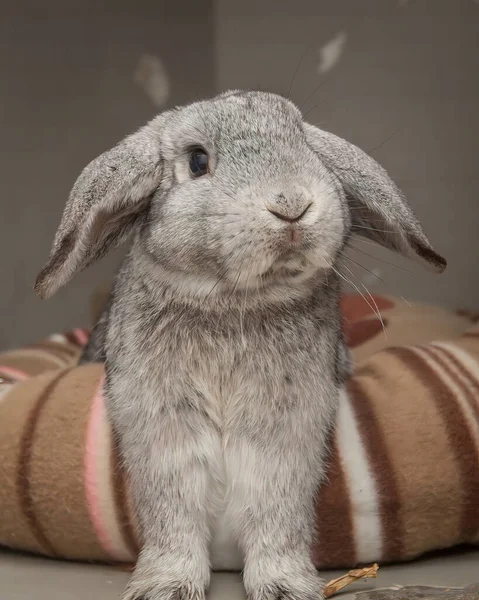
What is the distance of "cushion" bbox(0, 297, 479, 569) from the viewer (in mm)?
1079

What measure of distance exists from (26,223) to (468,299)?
110 centimetres

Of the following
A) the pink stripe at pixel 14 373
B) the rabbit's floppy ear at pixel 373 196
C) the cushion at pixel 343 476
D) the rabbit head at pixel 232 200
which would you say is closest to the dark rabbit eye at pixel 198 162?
the rabbit head at pixel 232 200

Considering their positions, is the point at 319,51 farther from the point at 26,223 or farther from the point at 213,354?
the point at 213,354

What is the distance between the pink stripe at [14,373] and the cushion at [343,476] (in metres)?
0.26

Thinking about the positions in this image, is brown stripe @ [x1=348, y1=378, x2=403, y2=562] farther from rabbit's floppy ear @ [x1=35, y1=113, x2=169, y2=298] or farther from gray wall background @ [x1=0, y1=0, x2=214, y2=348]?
gray wall background @ [x1=0, y1=0, x2=214, y2=348]

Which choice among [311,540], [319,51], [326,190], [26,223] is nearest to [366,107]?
[319,51]

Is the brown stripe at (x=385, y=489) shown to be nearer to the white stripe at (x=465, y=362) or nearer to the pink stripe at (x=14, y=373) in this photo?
the white stripe at (x=465, y=362)

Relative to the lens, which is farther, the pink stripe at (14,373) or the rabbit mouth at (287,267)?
the pink stripe at (14,373)

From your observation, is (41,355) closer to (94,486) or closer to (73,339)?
(73,339)

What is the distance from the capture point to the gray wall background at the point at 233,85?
5.74 ft

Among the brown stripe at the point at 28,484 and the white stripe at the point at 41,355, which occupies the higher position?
the white stripe at the point at 41,355

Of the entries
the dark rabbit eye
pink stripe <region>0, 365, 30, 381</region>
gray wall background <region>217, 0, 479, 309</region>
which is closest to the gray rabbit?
the dark rabbit eye

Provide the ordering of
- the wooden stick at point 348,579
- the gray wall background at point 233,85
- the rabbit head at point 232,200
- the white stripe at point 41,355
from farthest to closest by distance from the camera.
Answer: the gray wall background at point 233,85, the white stripe at point 41,355, the wooden stick at point 348,579, the rabbit head at point 232,200

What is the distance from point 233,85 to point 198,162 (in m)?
0.93
